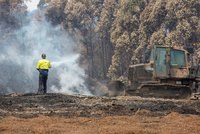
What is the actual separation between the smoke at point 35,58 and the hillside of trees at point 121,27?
5.92ft

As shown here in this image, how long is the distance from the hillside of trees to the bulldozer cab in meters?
10.8

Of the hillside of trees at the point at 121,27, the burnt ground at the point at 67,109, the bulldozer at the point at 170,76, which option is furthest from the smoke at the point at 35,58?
the burnt ground at the point at 67,109

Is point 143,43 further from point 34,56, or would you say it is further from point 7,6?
point 7,6

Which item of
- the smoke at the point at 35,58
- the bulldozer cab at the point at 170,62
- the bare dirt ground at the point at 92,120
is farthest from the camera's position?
the smoke at the point at 35,58

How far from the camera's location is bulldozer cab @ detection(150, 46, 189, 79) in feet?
77.3

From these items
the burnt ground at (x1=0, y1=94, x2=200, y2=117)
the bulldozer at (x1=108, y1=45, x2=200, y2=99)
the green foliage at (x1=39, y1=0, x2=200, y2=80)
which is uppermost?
the green foliage at (x1=39, y1=0, x2=200, y2=80)

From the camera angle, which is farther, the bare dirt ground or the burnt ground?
the burnt ground

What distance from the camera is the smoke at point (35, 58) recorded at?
143 ft

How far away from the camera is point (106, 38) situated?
4828 cm

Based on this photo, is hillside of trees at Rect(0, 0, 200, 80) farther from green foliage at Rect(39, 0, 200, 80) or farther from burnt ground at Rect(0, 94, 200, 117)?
burnt ground at Rect(0, 94, 200, 117)

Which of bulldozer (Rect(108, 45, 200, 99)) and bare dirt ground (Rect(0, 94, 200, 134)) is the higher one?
bulldozer (Rect(108, 45, 200, 99))

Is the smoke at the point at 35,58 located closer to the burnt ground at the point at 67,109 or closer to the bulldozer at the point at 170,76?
the bulldozer at the point at 170,76

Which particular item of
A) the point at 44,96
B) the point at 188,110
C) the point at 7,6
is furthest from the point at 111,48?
the point at 188,110

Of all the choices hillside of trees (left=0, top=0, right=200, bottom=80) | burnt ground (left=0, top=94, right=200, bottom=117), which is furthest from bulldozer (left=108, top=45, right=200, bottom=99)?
hillside of trees (left=0, top=0, right=200, bottom=80)
